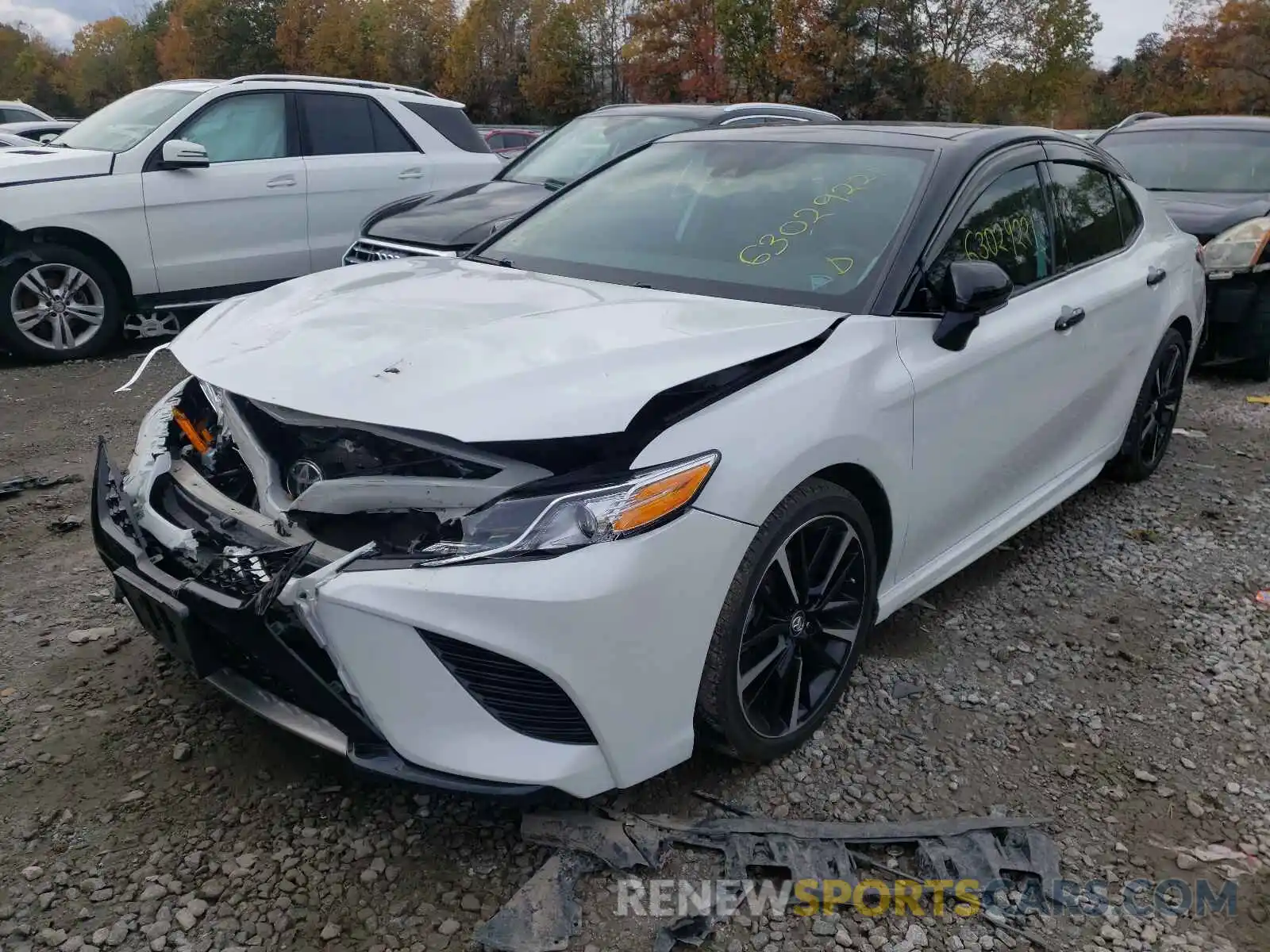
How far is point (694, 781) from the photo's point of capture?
267 centimetres

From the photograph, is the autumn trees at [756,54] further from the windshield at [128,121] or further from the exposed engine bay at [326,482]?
the exposed engine bay at [326,482]

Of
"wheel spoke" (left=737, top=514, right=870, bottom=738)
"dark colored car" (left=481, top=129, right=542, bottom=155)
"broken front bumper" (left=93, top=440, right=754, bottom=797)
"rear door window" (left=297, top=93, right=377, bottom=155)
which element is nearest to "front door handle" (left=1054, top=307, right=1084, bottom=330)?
"wheel spoke" (left=737, top=514, right=870, bottom=738)

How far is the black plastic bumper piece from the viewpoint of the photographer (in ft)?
7.04

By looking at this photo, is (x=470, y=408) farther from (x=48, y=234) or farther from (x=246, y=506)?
(x=48, y=234)

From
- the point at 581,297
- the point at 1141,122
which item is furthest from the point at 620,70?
the point at 581,297

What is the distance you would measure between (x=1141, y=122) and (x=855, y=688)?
7284 mm

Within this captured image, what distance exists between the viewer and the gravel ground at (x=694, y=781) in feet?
7.31

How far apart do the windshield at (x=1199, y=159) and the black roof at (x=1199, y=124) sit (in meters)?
0.06

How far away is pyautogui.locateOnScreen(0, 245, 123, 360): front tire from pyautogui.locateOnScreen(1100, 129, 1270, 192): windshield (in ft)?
23.2

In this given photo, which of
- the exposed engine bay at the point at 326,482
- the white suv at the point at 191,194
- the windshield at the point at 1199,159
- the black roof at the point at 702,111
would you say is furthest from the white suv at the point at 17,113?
the exposed engine bay at the point at 326,482

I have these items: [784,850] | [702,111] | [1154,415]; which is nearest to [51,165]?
[702,111]

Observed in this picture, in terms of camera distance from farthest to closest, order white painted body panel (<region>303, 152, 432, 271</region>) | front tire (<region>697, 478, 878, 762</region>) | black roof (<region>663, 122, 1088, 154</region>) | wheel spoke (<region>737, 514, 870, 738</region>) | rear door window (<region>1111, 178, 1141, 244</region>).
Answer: white painted body panel (<region>303, 152, 432, 271</region>)
rear door window (<region>1111, 178, 1141, 244</region>)
black roof (<region>663, 122, 1088, 154</region>)
wheel spoke (<region>737, 514, 870, 738</region>)
front tire (<region>697, 478, 878, 762</region>)

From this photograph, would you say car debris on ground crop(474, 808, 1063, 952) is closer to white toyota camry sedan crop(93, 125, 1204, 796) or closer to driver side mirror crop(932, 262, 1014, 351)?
white toyota camry sedan crop(93, 125, 1204, 796)

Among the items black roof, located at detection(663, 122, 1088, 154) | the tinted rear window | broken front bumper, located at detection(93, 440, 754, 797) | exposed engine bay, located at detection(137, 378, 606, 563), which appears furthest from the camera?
the tinted rear window
